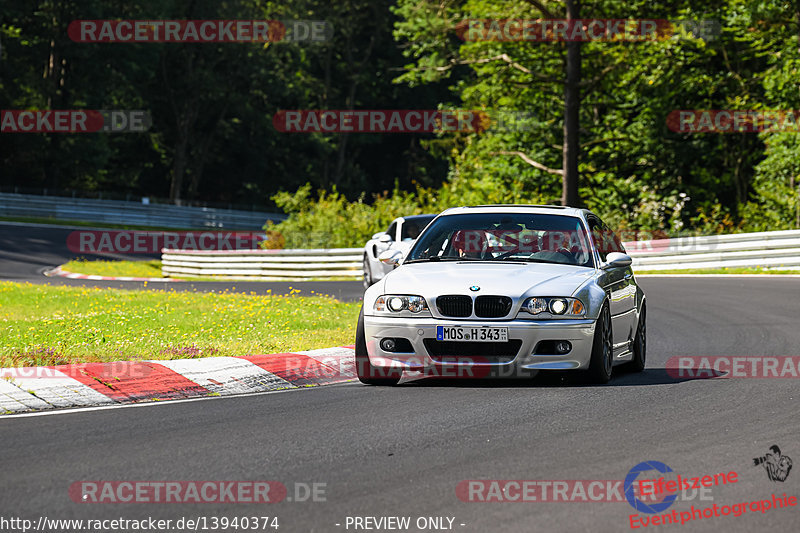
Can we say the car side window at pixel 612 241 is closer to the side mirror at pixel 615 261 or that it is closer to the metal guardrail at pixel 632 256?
the side mirror at pixel 615 261

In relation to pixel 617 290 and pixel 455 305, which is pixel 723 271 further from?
pixel 455 305

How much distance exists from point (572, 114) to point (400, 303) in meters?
24.3

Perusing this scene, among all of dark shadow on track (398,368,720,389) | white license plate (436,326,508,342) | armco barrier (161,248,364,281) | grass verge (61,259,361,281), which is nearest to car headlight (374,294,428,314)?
white license plate (436,326,508,342)

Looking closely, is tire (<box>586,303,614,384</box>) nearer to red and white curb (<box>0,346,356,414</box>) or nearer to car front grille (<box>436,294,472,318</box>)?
car front grille (<box>436,294,472,318</box>)

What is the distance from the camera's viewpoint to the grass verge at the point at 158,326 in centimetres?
1088

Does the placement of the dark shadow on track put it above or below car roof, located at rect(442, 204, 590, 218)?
below

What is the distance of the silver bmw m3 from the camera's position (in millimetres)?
8898

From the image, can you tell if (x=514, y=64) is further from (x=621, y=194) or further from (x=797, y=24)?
(x=797, y=24)

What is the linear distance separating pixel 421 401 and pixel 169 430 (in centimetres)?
209

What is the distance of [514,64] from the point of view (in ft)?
108

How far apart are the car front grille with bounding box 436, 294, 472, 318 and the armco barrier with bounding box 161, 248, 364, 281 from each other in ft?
72.2

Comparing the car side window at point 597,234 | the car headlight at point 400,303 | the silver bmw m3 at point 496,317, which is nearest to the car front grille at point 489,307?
the silver bmw m3 at point 496,317

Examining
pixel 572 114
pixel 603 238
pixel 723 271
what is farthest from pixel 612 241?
pixel 572 114

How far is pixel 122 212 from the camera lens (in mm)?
59781
